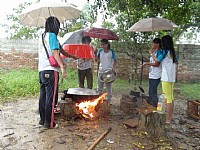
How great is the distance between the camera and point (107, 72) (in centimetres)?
619

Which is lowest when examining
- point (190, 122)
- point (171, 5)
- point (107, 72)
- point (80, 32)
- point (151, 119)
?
point (190, 122)

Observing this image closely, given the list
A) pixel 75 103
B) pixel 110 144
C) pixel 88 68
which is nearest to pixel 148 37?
pixel 88 68

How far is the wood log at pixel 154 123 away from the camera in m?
4.23

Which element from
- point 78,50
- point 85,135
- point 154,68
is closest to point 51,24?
point 78,50

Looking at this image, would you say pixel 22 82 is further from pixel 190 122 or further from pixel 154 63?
pixel 190 122

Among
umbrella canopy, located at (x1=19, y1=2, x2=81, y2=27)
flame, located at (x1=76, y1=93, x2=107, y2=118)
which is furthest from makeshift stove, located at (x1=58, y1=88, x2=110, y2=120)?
umbrella canopy, located at (x1=19, y1=2, x2=81, y2=27)

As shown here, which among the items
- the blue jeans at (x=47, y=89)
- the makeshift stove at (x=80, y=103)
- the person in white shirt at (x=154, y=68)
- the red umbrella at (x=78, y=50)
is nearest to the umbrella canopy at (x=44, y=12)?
the red umbrella at (x=78, y=50)

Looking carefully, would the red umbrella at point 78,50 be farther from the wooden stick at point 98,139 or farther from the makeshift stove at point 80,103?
the wooden stick at point 98,139

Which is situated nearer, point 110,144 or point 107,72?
point 110,144

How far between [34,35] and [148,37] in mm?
6598

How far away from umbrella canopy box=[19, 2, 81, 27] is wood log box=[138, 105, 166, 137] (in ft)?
9.01

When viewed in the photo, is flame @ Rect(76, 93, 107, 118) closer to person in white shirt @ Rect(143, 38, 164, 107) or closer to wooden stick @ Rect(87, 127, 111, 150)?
wooden stick @ Rect(87, 127, 111, 150)

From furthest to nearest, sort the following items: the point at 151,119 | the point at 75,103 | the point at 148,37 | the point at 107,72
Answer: the point at 148,37 → the point at 107,72 → the point at 75,103 → the point at 151,119

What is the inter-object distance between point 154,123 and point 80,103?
1.61 m
